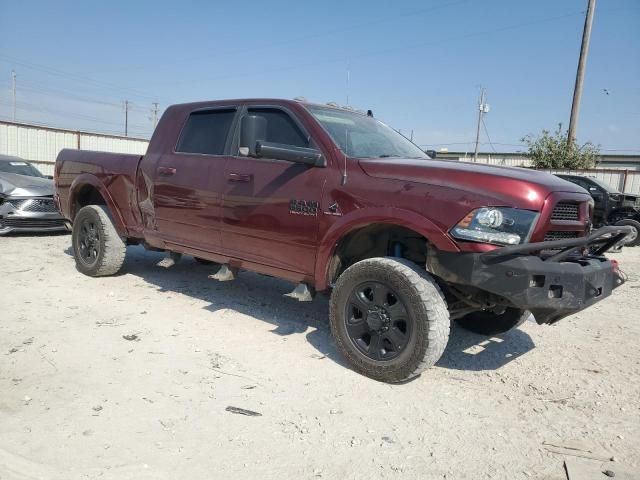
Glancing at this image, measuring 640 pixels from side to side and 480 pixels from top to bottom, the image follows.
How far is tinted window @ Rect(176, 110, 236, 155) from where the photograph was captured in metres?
4.69

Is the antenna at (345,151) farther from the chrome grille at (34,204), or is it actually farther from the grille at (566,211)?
the chrome grille at (34,204)

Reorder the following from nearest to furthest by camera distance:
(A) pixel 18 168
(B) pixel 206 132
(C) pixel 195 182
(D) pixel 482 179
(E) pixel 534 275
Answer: (E) pixel 534 275, (D) pixel 482 179, (C) pixel 195 182, (B) pixel 206 132, (A) pixel 18 168

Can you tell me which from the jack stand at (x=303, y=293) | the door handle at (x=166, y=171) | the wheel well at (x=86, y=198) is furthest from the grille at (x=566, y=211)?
the wheel well at (x=86, y=198)

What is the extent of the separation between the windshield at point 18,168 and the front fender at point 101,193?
4.27 metres

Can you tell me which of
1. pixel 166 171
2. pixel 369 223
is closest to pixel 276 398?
pixel 369 223

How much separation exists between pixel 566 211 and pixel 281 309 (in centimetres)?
282

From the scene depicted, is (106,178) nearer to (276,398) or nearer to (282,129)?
(282,129)

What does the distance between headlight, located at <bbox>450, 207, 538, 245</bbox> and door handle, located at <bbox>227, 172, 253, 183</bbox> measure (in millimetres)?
1929

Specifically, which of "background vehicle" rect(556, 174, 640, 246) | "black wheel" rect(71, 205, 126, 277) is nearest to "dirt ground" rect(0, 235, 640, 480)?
"black wheel" rect(71, 205, 126, 277)

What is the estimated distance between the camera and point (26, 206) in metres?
8.51

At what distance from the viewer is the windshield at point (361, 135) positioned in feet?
13.0

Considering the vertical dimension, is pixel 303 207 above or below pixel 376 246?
above

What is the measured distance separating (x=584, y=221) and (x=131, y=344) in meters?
3.42

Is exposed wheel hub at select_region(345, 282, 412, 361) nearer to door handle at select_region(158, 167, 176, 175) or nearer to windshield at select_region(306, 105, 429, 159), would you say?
windshield at select_region(306, 105, 429, 159)
